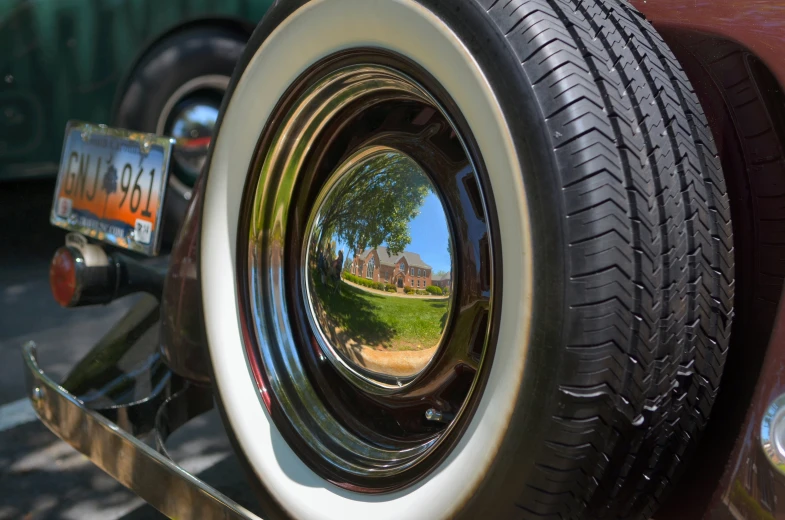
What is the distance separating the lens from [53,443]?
2.52 m

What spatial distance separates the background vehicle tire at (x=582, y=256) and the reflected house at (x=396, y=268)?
0.92ft

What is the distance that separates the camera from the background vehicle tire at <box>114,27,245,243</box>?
3.87 m

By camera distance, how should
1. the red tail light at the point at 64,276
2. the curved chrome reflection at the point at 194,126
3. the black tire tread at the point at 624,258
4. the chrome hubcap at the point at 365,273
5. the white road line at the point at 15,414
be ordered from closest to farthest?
the black tire tread at the point at 624,258, the chrome hubcap at the point at 365,273, the red tail light at the point at 64,276, the white road line at the point at 15,414, the curved chrome reflection at the point at 194,126

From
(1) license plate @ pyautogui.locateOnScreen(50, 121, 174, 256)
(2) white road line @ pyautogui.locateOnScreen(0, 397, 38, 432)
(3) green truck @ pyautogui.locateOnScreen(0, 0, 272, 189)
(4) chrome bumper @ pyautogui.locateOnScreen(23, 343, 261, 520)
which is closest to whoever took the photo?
(4) chrome bumper @ pyautogui.locateOnScreen(23, 343, 261, 520)

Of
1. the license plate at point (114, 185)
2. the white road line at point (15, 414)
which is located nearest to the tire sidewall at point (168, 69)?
the white road line at point (15, 414)

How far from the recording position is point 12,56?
3818 millimetres

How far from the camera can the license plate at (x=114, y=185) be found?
→ 1.83 metres

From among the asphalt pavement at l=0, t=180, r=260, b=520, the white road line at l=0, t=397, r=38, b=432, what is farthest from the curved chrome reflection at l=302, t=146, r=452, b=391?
the white road line at l=0, t=397, r=38, b=432

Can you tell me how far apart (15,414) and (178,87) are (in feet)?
6.20

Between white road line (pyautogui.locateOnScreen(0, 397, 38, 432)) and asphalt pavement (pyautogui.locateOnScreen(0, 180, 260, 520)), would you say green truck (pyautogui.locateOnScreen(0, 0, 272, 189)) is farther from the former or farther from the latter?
white road line (pyautogui.locateOnScreen(0, 397, 38, 432))

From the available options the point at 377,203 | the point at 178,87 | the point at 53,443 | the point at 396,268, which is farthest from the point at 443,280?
the point at 178,87

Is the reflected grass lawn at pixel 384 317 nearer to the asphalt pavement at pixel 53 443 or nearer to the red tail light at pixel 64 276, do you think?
the red tail light at pixel 64 276

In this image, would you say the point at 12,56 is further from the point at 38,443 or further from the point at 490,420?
the point at 490,420

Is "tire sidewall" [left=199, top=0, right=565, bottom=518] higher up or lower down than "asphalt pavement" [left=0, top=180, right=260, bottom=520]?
higher up
